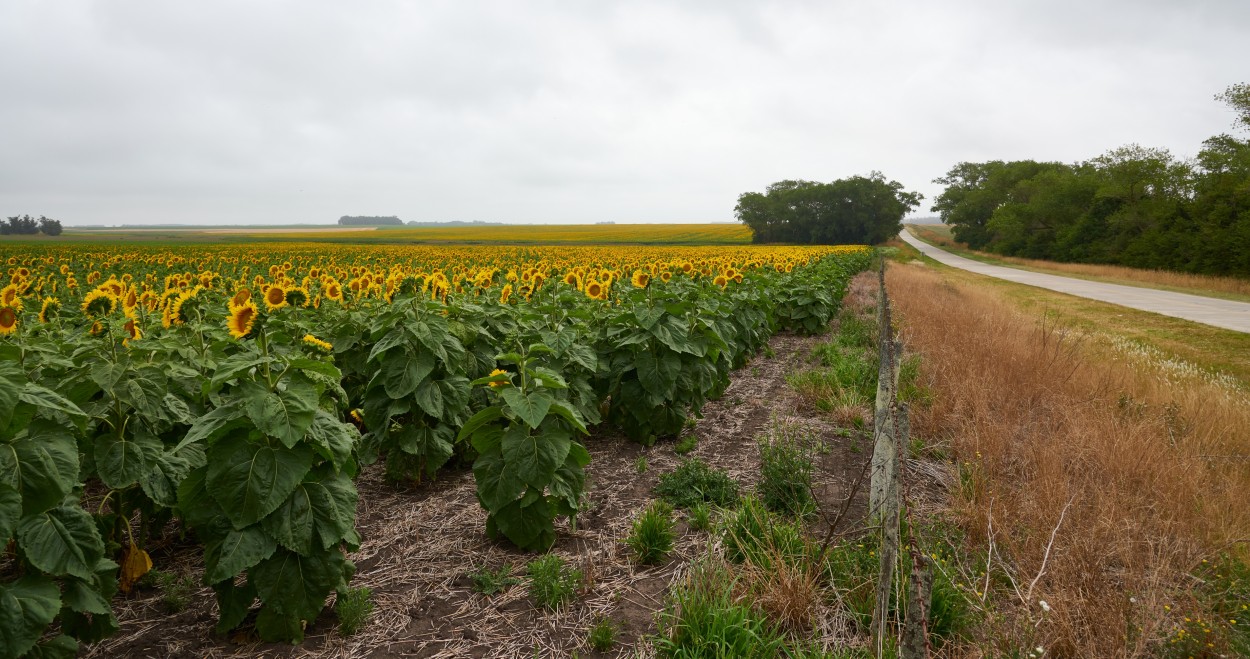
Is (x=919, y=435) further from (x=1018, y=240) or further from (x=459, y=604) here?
(x=1018, y=240)

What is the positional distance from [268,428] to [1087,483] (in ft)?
16.7

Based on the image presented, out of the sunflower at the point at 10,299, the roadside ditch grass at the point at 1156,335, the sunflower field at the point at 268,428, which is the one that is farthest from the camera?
the roadside ditch grass at the point at 1156,335

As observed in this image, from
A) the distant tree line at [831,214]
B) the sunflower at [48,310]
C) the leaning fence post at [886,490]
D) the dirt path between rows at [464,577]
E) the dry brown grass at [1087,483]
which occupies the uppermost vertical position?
the distant tree line at [831,214]

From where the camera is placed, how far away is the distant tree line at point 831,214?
78.4 meters

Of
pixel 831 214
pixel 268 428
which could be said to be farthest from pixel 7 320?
pixel 831 214

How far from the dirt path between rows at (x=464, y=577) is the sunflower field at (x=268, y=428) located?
0.19 meters

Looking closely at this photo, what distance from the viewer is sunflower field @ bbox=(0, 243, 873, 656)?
2.43 metres

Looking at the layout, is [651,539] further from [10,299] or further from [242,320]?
[10,299]

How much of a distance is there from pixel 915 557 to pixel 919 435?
4285 millimetres

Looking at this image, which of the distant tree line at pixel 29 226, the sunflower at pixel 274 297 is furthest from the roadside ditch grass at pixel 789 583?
the distant tree line at pixel 29 226

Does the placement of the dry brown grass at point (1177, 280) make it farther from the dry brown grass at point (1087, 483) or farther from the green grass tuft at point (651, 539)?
the green grass tuft at point (651, 539)

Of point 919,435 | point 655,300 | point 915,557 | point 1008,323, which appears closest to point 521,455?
point 915,557

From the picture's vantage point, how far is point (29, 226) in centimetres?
7669

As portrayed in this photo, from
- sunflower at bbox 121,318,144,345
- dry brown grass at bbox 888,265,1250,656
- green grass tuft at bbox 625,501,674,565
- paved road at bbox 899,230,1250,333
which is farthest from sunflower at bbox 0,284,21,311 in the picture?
paved road at bbox 899,230,1250,333
